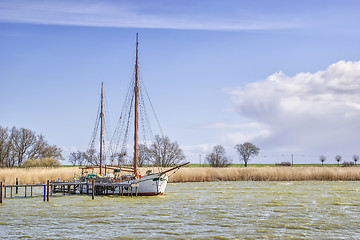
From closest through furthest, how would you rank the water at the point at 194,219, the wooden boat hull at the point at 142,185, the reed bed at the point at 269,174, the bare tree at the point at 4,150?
1. the water at the point at 194,219
2. the wooden boat hull at the point at 142,185
3. the reed bed at the point at 269,174
4. the bare tree at the point at 4,150

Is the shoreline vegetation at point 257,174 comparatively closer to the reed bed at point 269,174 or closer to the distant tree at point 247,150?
the reed bed at point 269,174

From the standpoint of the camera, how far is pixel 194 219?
2667cm

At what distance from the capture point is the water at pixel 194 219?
21.8 m

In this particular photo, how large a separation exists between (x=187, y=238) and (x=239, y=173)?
45767 millimetres

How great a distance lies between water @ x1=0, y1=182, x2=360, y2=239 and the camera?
2178cm

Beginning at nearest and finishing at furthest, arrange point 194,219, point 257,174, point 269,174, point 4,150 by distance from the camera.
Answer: point 194,219
point 269,174
point 257,174
point 4,150

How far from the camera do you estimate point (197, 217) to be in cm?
2750

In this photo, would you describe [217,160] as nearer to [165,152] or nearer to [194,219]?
[165,152]

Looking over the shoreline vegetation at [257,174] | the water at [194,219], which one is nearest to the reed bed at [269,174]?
the shoreline vegetation at [257,174]

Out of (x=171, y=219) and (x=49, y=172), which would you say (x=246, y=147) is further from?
(x=171, y=219)

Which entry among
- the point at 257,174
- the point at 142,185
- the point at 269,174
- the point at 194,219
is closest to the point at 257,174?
the point at 257,174

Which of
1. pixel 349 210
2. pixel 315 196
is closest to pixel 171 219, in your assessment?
pixel 349 210

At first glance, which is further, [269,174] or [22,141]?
[22,141]

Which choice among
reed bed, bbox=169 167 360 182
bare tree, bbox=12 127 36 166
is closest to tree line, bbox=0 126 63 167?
bare tree, bbox=12 127 36 166
